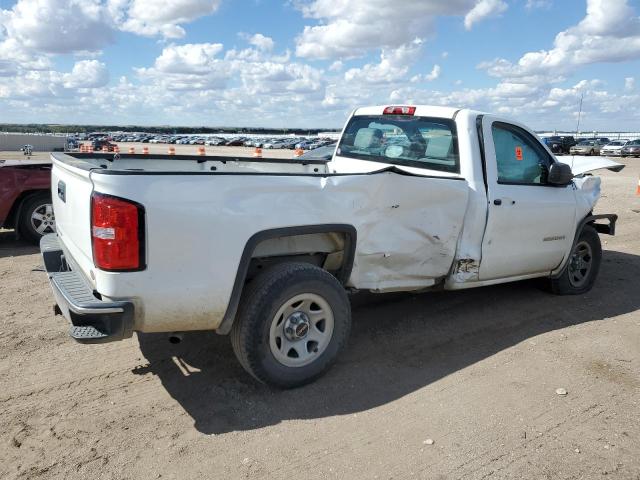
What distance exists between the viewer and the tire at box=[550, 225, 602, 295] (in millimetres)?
5758

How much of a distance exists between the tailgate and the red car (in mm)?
3806

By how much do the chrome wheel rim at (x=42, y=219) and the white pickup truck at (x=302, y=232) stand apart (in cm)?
357

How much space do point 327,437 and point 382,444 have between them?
320 millimetres

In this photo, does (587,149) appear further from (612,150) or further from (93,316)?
(93,316)

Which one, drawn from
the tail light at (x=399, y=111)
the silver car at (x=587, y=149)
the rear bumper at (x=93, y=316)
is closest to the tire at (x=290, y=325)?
the rear bumper at (x=93, y=316)

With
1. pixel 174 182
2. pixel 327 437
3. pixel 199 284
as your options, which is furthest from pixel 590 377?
pixel 174 182

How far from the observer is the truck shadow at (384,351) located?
137 inches

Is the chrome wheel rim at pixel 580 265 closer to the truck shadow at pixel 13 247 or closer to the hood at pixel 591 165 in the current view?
the hood at pixel 591 165

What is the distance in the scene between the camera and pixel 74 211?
11.2 ft

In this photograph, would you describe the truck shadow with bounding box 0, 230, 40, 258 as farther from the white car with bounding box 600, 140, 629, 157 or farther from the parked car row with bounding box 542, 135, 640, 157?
the white car with bounding box 600, 140, 629, 157

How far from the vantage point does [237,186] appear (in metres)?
3.20

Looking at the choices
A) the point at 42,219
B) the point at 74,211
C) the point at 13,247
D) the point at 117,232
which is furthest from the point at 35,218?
the point at 117,232

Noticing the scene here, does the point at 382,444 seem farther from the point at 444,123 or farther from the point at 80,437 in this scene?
the point at 444,123

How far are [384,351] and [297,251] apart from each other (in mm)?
1198
